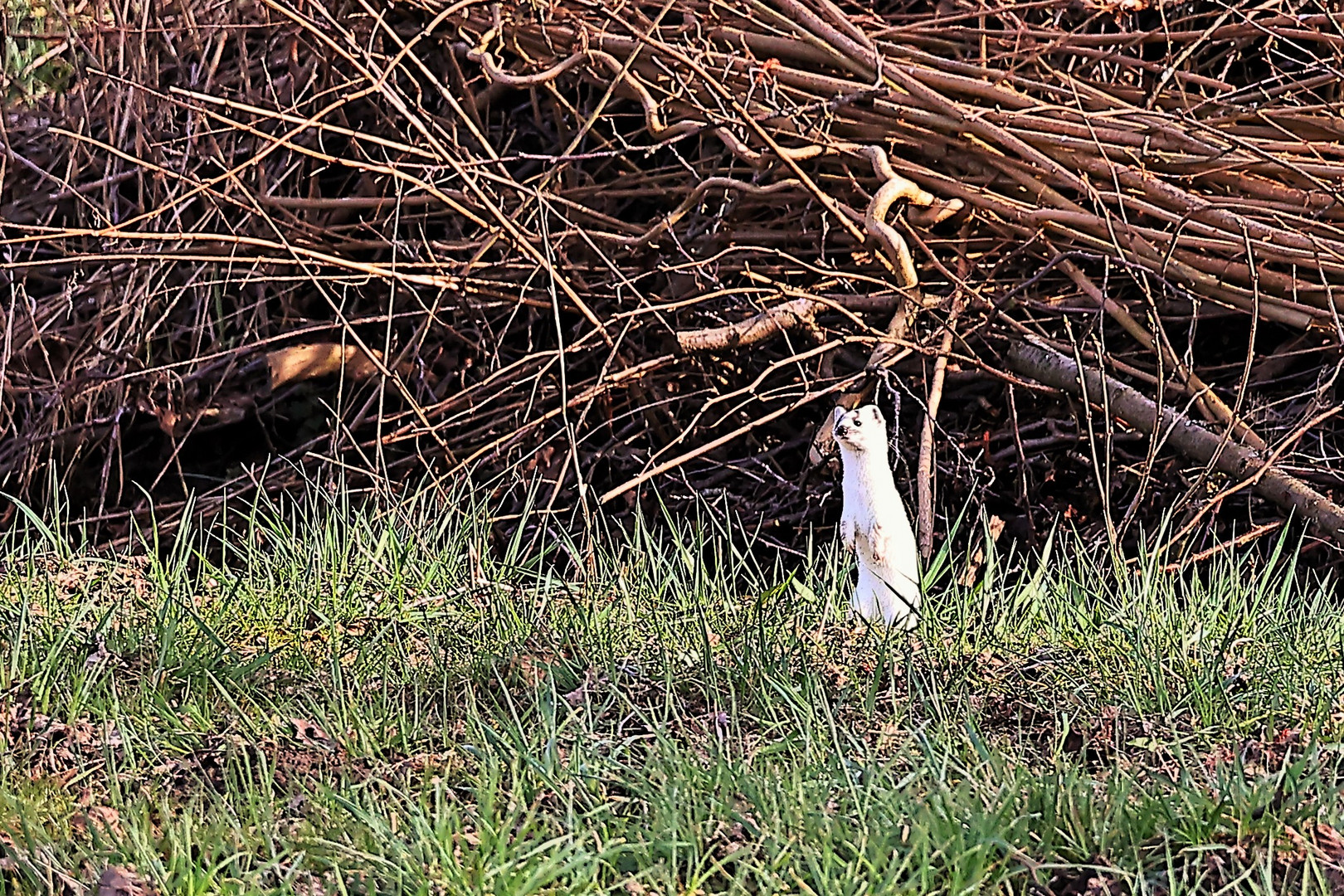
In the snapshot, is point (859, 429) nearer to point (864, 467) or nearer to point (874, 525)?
point (864, 467)

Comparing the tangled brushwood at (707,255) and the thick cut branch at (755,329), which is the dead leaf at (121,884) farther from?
the thick cut branch at (755,329)

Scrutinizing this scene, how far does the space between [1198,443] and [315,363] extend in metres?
2.62

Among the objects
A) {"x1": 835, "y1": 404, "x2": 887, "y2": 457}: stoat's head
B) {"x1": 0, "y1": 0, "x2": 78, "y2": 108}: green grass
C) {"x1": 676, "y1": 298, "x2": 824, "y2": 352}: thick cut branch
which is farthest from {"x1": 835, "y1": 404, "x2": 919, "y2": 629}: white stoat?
{"x1": 0, "y1": 0, "x2": 78, "y2": 108}: green grass

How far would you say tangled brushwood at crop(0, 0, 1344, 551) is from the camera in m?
4.20

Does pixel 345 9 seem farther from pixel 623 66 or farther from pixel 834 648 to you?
pixel 834 648

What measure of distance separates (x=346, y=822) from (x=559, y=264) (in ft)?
8.17

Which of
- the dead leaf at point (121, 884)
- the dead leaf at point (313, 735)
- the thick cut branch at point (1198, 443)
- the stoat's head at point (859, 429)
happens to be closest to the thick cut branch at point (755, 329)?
the thick cut branch at point (1198, 443)

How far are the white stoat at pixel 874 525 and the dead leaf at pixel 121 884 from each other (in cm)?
167

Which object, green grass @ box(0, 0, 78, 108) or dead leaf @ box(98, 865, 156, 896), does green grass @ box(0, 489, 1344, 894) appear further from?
green grass @ box(0, 0, 78, 108)

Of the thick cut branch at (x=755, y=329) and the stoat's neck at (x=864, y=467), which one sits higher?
the stoat's neck at (x=864, y=467)

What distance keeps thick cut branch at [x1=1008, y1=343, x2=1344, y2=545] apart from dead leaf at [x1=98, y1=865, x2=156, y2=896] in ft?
8.37

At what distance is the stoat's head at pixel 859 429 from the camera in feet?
11.1

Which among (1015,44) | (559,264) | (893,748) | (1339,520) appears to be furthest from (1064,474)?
(893,748)

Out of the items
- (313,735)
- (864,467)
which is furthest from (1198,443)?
(313,735)
